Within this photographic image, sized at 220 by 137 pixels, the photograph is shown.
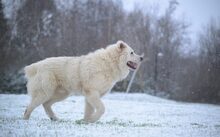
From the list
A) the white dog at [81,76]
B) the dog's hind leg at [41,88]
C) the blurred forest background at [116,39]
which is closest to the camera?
the white dog at [81,76]

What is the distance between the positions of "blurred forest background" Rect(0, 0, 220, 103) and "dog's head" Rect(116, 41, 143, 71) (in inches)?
1011

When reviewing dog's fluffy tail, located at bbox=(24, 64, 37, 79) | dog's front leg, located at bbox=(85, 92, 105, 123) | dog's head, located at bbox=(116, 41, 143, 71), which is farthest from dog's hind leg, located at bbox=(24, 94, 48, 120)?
dog's head, located at bbox=(116, 41, 143, 71)

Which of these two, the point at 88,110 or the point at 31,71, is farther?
the point at 31,71

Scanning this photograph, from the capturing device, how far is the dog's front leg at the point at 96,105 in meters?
10.4

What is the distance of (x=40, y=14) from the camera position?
1706 inches

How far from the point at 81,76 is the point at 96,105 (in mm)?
995

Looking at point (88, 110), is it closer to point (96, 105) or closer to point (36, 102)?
point (96, 105)

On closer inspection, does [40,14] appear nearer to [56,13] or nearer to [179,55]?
[56,13]

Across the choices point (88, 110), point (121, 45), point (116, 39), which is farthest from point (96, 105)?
point (116, 39)

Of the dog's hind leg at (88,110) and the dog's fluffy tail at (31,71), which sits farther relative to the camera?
the dog's fluffy tail at (31,71)

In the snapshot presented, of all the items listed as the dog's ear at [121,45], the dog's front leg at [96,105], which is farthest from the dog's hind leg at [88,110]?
the dog's ear at [121,45]

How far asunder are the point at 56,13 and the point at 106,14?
20.1 ft

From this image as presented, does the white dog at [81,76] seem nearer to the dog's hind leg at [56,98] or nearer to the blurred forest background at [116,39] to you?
the dog's hind leg at [56,98]

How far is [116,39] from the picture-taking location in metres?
45.8
